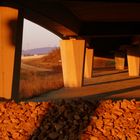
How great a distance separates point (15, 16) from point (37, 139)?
1016 centimetres

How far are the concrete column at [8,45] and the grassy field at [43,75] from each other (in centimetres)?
624

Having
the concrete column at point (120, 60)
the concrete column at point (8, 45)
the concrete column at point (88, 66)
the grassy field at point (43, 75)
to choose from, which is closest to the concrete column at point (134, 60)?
the concrete column at point (88, 66)

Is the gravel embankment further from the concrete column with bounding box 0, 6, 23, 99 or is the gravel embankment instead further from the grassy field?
the grassy field

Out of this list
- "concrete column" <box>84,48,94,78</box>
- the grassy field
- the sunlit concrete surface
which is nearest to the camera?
the sunlit concrete surface

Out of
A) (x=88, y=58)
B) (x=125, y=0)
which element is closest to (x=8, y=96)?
(x=125, y=0)

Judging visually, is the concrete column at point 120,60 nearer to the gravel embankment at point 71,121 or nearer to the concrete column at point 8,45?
the concrete column at point 8,45

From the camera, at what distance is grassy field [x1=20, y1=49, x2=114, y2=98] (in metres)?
32.5

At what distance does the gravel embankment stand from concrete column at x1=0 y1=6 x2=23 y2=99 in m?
7.08

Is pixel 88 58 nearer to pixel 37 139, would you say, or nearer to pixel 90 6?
pixel 90 6

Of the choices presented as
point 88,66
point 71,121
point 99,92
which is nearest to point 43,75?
point 88,66

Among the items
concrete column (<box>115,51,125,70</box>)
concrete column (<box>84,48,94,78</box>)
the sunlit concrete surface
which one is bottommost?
the sunlit concrete surface

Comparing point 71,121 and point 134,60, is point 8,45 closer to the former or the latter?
point 71,121

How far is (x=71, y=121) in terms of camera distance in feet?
42.5

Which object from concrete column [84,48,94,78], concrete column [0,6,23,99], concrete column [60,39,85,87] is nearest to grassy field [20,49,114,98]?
concrete column [60,39,85,87]
